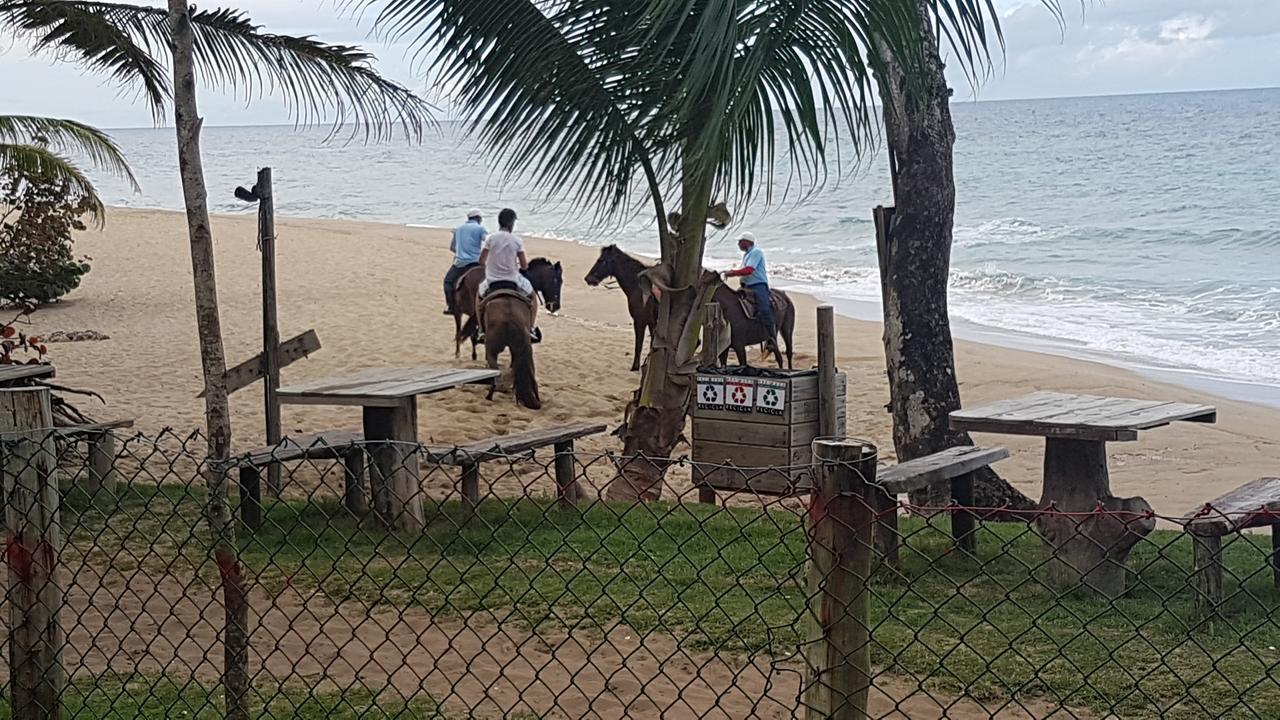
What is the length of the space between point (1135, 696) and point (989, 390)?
10991 mm

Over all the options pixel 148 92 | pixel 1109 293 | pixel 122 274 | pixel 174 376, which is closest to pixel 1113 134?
pixel 1109 293

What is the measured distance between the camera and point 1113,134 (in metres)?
84.9

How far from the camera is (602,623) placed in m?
5.73

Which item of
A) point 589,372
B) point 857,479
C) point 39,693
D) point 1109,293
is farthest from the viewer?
point 1109,293

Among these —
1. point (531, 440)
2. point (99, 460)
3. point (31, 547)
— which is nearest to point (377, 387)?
point (531, 440)

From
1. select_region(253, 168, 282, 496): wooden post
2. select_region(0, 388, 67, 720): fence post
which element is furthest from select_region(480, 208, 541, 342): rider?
select_region(0, 388, 67, 720): fence post

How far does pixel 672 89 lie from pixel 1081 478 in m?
3.15

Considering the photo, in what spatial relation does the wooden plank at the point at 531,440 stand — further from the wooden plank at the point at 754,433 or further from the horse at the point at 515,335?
the horse at the point at 515,335

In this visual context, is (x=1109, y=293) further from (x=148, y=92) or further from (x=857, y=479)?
(x=857, y=479)

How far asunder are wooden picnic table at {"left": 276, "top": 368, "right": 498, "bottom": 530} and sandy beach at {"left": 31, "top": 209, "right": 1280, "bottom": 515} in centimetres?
354

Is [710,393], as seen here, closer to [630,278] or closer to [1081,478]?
[1081,478]

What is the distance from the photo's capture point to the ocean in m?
19.8

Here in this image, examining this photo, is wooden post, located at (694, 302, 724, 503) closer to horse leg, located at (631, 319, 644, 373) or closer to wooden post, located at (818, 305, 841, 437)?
wooden post, located at (818, 305, 841, 437)

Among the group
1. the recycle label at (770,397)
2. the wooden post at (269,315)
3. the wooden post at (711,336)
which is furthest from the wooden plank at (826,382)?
the wooden post at (269,315)
